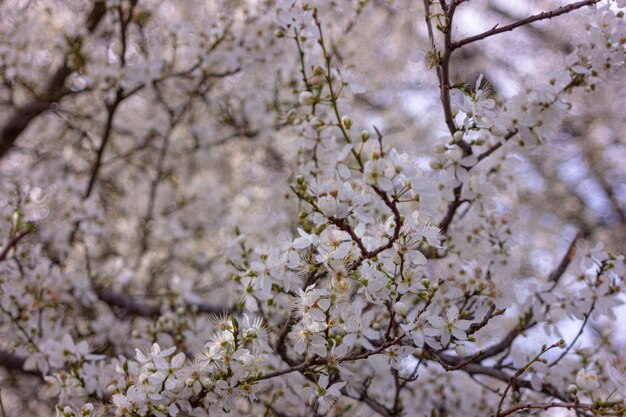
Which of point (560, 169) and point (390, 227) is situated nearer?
point (390, 227)

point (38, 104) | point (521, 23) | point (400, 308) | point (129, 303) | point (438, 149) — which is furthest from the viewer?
point (38, 104)

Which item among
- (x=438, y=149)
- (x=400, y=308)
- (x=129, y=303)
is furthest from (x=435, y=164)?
(x=129, y=303)

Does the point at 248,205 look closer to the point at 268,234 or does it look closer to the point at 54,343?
the point at 268,234

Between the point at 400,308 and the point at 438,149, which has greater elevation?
the point at 438,149

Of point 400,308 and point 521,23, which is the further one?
point 521,23

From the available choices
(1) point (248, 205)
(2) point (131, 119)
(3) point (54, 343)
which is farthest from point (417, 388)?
(2) point (131, 119)

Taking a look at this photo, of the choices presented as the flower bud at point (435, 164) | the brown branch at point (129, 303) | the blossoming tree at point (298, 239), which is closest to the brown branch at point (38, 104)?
the blossoming tree at point (298, 239)

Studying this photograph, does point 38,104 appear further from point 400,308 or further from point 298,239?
point 400,308
